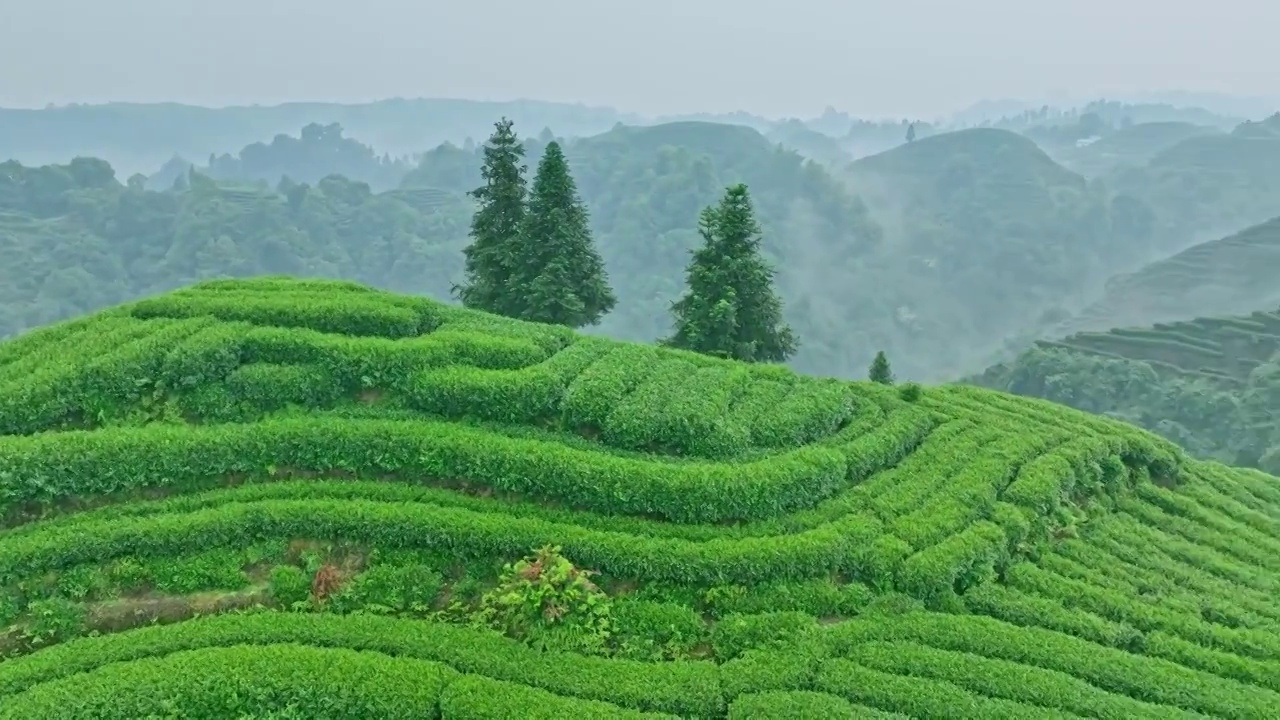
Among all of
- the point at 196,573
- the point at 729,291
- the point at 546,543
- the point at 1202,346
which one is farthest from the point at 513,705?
the point at 1202,346

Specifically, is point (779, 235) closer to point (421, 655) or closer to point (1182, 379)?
point (1182, 379)

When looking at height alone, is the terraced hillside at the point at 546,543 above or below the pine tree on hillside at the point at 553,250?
below

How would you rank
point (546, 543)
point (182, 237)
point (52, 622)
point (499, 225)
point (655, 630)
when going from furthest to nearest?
1. point (182, 237)
2. point (499, 225)
3. point (546, 543)
4. point (655, 630)
5. point (52, 622)

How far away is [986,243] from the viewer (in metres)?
134

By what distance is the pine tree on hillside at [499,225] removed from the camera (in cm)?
2753

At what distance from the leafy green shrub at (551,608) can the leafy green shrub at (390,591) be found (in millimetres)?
955

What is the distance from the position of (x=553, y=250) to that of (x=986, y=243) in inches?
4881

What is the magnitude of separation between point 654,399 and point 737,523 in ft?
10.7

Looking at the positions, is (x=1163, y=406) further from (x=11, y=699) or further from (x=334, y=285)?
(x=11, y=699)

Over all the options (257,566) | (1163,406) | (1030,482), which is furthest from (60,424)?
(1163,406)

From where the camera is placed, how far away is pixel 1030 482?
54.9 feet

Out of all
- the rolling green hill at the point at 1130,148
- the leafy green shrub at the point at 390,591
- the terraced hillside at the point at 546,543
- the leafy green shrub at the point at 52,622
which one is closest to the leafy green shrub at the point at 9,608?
the terraced hillside at the point at 546,543

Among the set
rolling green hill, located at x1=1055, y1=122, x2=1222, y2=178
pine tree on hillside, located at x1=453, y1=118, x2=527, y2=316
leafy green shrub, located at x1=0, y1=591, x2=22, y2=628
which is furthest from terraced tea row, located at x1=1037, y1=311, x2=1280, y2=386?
rolling green hill, located at x1=1055, y1=122, x2=1222, y2=178

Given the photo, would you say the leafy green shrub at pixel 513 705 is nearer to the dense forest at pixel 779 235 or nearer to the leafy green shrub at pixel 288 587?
the leafy green shrub at pixel 288 587
